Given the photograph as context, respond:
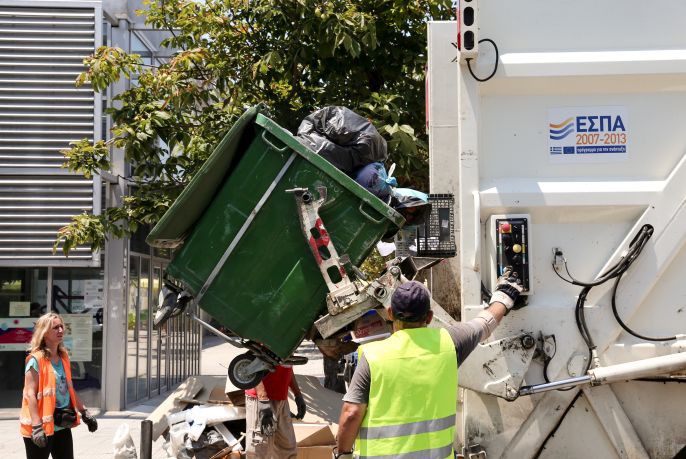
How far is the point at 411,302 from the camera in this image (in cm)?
294

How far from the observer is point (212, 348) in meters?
23.6

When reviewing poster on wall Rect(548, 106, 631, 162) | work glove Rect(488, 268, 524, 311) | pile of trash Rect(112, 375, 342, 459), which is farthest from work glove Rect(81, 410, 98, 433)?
poster on wall Rect(548, 106, 631, 162)

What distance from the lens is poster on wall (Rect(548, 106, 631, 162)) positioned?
10.3ft

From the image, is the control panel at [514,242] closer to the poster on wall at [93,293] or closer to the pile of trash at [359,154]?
the pile of trash at [359,154]

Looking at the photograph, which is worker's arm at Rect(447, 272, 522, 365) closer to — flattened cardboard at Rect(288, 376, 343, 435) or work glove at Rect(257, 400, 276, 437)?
work glove at Rect(257, 400, 276, 437)

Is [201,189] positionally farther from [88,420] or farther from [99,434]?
[99,434]

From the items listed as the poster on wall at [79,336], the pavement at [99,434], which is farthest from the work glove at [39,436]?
the poster on wall at [79,336]

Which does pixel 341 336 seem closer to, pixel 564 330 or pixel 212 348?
pixel 564 330

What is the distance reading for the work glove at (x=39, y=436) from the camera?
516 cm

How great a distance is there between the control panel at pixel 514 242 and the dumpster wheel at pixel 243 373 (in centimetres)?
107

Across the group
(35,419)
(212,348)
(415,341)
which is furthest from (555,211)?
(212,348)

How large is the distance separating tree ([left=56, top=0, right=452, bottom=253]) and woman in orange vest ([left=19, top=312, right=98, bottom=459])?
254 cm

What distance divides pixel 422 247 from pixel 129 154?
5.06 metres

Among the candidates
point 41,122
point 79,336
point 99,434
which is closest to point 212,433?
point 99,434
